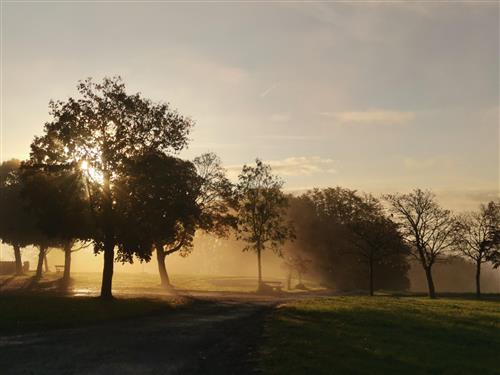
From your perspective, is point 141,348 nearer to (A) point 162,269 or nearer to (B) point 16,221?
(A) point 162,269

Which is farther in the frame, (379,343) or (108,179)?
(108,179)

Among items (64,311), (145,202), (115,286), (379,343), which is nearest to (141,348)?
(379,343)

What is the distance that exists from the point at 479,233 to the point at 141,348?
210ft

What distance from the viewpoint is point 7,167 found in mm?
71625

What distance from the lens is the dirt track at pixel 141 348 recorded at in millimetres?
14867

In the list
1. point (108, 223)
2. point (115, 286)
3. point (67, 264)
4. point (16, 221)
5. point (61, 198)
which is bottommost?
point (115, 286)

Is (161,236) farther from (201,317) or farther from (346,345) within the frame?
(346,345)

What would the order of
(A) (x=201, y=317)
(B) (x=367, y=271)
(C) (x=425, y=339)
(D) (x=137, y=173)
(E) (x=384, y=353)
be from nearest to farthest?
(E) (x=384, y=353)
(C) (x=425, y=339)
(A) (x=201, y=317)
(D) (x=137, y=173)
(B) (x=367, y=271)

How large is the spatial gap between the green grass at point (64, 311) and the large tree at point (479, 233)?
4673 centimetres

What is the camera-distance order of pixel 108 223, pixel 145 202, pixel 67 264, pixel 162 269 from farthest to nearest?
pixel 162 269 → pixel 67 264 → pixel 108 223 → pixel 145 202

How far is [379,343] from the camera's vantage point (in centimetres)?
1898

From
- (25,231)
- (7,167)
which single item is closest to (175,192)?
(25,231)

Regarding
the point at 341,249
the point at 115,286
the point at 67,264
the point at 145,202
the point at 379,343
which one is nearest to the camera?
the point at 379,343

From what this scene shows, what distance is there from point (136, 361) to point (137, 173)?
23676mm
